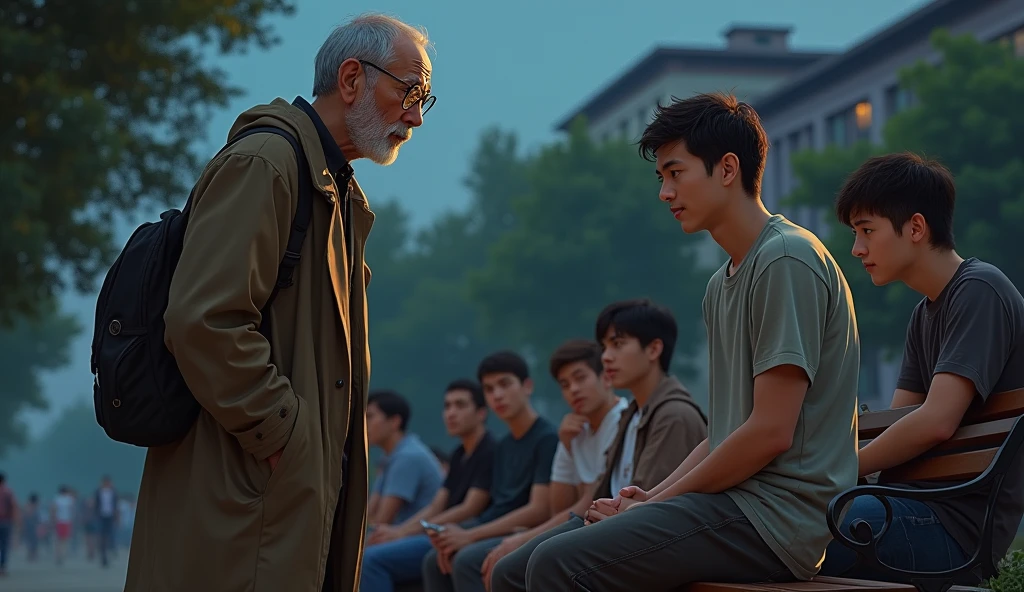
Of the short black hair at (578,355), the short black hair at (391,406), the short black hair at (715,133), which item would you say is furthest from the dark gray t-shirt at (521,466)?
the short black hair at (715,133)

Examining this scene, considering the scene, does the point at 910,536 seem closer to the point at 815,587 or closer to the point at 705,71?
the point at 815,587

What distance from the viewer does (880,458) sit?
13.3 feet

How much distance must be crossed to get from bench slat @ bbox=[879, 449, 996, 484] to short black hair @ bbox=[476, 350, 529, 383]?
3.84 meters

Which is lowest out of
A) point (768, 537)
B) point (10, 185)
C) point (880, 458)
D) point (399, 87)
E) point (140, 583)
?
point (140, 583)

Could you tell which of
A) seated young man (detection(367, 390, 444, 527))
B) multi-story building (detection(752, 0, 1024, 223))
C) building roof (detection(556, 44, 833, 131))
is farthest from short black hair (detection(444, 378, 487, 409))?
building roof (detection(556, 44, 833, 131))

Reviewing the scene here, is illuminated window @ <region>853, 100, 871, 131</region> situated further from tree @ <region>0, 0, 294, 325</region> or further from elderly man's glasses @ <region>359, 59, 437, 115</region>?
elderly man's glasses @ <region>359, 59, 437, 115</region>

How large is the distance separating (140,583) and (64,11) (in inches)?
526

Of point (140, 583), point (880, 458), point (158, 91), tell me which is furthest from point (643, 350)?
point (158, 91)

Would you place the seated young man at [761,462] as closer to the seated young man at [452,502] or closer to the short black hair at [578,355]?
the short black hair at [578,355]

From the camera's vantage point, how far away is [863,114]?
52.5 meters

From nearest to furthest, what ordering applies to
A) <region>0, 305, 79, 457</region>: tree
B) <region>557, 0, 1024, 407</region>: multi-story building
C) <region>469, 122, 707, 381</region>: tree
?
<region>557, 0, 1024, 407</region>: multi-story building → <region>0, 305, 79, 457</region>: tree → <region>469, 122, 707, 381</region>: tree

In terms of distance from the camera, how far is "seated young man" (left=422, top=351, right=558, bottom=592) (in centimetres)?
691

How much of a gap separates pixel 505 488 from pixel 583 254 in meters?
47.1

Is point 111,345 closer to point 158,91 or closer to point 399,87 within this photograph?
point 399,87
